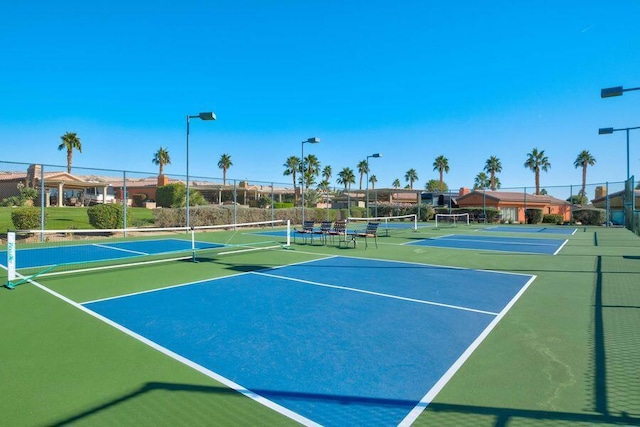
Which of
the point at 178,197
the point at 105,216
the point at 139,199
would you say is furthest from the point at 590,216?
the point at 139,199

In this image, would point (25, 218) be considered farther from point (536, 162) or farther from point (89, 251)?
point (536, 162)

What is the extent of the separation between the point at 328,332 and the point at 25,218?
55.8 feet

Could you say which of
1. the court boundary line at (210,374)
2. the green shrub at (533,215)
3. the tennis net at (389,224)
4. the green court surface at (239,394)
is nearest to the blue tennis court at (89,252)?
the green court surface at (239,394)

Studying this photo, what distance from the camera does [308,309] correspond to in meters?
6.73

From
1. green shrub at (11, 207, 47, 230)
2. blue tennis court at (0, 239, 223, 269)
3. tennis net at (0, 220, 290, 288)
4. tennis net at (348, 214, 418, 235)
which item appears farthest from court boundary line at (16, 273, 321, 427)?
tennis net at (348, 214, 418, 235)

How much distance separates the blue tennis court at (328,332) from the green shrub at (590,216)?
3371cm

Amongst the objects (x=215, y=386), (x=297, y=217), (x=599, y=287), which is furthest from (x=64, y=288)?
(x=297, y=217)

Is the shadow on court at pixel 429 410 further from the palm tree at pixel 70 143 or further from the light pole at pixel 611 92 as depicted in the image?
the palm tree at pixel 70 143

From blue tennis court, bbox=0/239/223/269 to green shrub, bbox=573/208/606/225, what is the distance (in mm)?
36373

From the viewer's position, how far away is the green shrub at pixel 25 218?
16.4m

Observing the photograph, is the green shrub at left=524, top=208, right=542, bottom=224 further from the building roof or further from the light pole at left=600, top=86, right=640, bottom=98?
the light pole at left=600, top=86, right=640, bottom=98

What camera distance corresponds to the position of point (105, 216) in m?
19.5

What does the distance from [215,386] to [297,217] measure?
28.8m

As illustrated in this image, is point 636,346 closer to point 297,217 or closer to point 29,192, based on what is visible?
point 29,192
